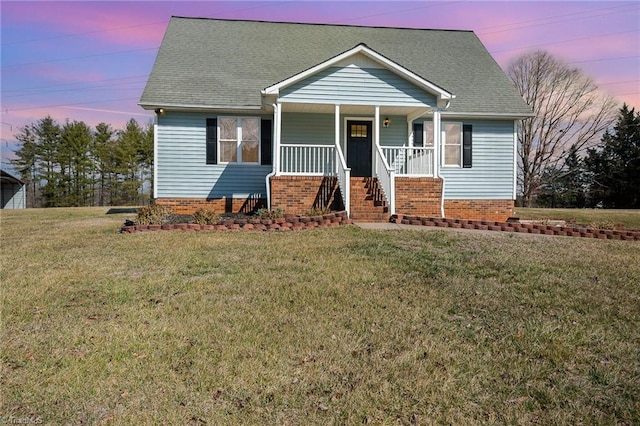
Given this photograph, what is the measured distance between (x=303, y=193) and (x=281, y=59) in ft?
21.9

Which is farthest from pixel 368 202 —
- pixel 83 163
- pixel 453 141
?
pixel 83 163

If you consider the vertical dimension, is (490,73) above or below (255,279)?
above

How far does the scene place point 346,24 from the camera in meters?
18.4

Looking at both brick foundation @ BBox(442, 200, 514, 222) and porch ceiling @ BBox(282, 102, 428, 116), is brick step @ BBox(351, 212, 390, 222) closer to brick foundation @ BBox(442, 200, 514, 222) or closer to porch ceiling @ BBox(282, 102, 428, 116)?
porch ceiling @ BBox(282, 102, 428, 116)

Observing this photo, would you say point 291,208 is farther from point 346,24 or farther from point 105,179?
point 105,179

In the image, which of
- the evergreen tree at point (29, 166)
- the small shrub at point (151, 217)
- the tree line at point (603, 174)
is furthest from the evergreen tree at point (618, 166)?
the evergreen tree at point (29, 166)

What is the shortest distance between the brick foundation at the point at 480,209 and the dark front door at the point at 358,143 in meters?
3.25

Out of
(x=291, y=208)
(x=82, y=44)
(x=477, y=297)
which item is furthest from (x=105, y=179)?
(x=477, y=297)

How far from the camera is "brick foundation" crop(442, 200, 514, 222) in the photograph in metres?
14.4

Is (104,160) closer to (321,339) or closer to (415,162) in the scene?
(415,162)

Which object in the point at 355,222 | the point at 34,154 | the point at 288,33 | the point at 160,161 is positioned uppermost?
the point at 288,33

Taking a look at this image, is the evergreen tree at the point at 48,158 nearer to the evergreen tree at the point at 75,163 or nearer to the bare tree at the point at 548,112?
the evergreen tree at the point at 75,163

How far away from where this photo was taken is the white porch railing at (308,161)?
12094mm

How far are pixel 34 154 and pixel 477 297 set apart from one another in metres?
38.8
